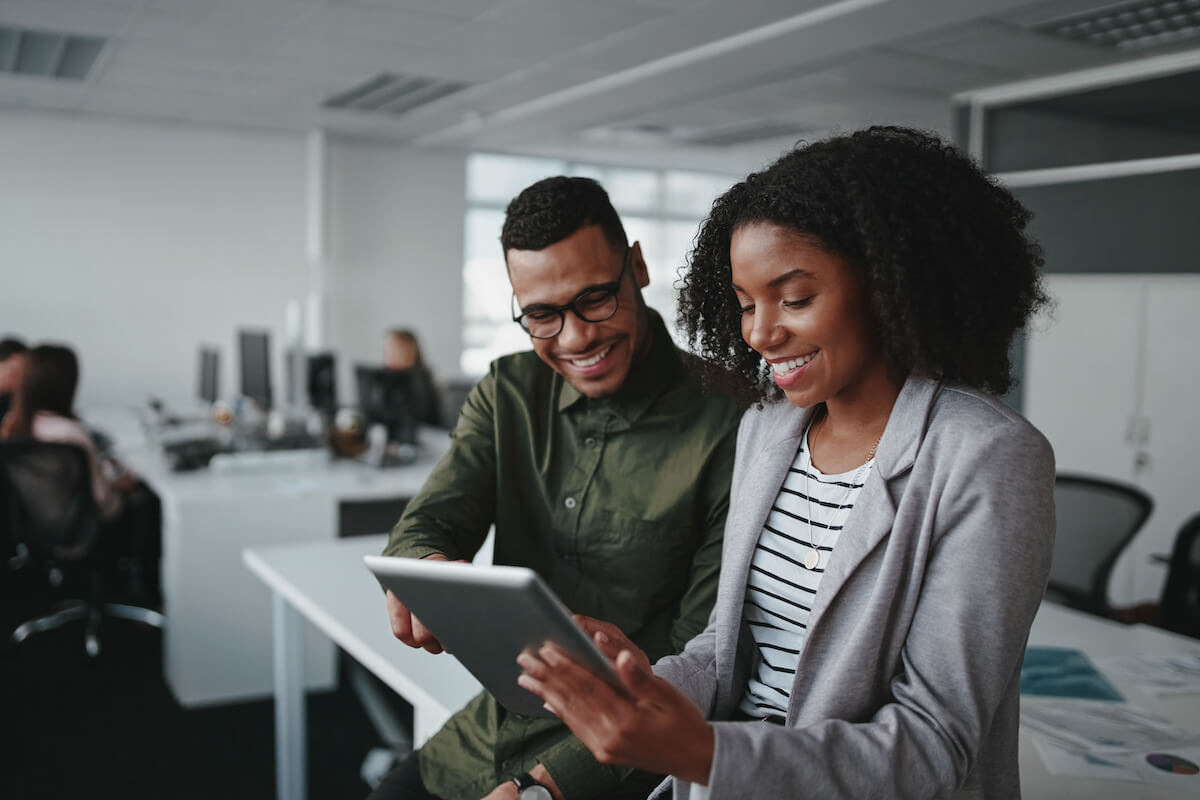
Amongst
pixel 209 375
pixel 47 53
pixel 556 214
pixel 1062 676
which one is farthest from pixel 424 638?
pixel 47 53

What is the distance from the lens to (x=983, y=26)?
447cm

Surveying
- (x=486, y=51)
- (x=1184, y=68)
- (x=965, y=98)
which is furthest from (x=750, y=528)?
(x=965, y=98)

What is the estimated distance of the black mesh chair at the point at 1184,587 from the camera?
2854 millimetres

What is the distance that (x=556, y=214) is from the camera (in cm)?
148

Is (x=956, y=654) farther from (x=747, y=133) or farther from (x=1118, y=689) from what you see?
(x=747, y=133)

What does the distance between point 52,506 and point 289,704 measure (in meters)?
1.89

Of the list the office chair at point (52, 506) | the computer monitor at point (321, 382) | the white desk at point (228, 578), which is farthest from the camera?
the computer monitor at point (321, 382)

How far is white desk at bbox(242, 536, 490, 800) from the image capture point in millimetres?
1952

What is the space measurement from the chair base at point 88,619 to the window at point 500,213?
4.49m

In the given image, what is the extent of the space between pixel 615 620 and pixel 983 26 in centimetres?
386

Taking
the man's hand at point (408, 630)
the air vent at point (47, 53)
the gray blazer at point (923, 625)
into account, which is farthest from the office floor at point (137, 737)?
the air vent at point (47, 53)

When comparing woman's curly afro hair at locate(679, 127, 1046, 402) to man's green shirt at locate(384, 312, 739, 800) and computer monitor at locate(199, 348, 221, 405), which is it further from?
computer monitor at locate(199, 348, 221, 405)

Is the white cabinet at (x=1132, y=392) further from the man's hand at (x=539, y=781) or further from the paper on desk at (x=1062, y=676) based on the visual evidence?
the man's hand at (x=539, y=781)

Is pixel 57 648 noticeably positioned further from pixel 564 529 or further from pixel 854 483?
pixel 854 483
